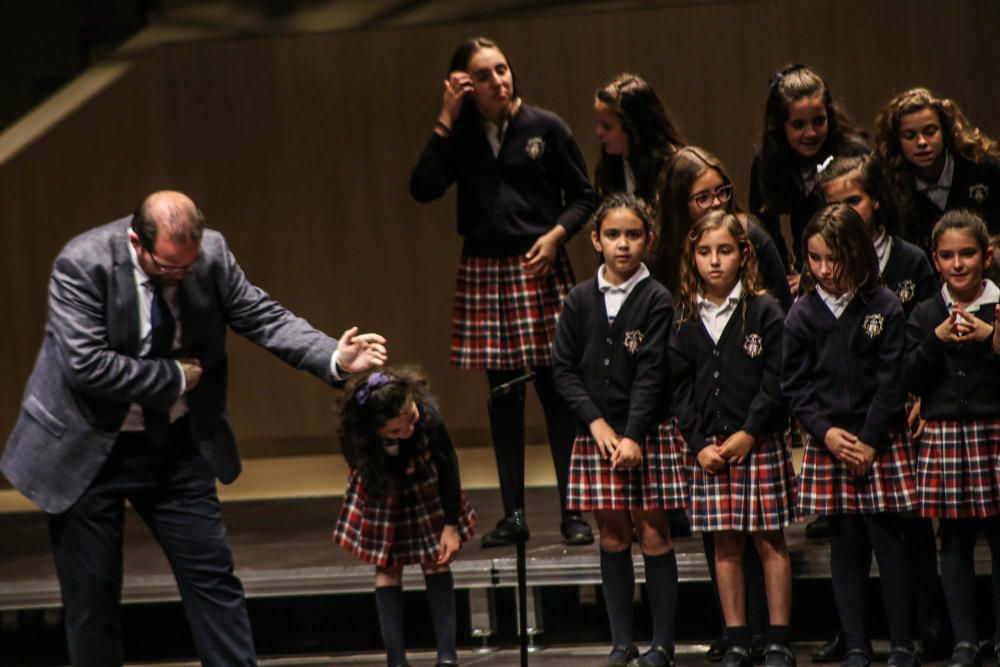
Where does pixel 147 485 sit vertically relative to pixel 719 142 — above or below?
below

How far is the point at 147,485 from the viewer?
374 centimetres

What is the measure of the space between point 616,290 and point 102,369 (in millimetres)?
1342

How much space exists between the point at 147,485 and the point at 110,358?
0.33 m

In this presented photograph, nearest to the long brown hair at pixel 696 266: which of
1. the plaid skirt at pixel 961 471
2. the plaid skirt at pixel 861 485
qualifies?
the plaid skirt at pixel 861 485

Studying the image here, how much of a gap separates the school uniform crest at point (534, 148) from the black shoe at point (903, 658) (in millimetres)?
1780

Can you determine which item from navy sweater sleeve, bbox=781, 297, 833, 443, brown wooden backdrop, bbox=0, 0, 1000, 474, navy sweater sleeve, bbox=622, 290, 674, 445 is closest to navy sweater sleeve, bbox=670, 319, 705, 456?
navy sweater sleeve, bbox=622, 290, 674, 445

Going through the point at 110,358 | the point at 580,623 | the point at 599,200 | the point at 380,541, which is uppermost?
the point at 599,200

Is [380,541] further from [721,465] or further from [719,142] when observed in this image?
[719,142]

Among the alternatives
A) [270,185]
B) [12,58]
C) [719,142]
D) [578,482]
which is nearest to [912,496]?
[578,482]

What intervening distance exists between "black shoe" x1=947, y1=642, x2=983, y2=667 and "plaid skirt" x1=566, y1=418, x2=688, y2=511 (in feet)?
2.43

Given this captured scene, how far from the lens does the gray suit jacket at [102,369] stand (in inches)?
142

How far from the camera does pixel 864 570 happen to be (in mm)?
3920

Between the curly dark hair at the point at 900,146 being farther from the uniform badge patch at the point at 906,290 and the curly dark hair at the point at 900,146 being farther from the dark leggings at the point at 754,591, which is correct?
the dark leggings at the point at 754,591

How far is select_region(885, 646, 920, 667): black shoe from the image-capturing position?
382 centimetres
